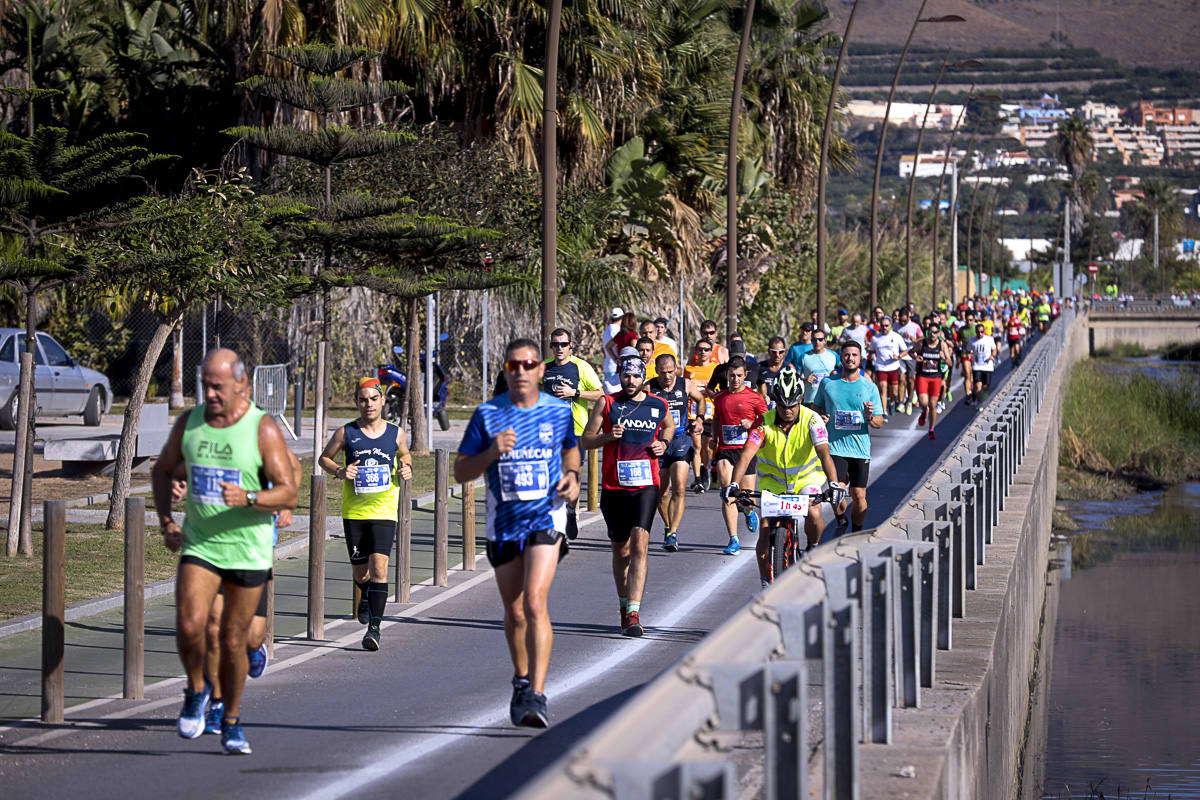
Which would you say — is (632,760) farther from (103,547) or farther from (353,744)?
(103,547)

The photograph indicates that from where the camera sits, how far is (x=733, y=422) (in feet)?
53.3

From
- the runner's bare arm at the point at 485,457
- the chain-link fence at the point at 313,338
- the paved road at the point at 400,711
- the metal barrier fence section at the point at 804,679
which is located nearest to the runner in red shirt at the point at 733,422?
the paved road at the point at 400,711

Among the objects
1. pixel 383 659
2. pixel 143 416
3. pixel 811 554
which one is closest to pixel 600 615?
pixel 383 659

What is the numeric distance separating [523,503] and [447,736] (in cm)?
119

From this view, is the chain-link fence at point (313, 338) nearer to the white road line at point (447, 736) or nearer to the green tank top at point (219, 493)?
the white road line at point (447, 736)

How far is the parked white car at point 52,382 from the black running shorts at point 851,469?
16207 millimetres

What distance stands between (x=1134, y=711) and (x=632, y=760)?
13.3 meters

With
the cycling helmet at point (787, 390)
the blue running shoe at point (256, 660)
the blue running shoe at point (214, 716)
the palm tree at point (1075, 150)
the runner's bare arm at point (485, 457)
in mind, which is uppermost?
the palm tree at point (1075, 150)

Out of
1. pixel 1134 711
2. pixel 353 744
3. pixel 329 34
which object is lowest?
pixel 1134 711

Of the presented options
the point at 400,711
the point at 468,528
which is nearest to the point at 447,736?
the point at 400,711

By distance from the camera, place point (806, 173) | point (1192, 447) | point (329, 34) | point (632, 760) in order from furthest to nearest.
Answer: point (806, 173), point (1192, 447), point (329, 34), point (632, 760)

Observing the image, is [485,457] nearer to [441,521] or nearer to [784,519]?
[784,519]

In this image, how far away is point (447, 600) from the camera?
43.8ft

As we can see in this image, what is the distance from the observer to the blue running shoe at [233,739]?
8.02 metres
